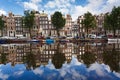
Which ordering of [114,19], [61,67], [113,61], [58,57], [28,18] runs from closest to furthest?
[61,67] < [113,61] < [58,57] < [114,19] < [28,18]

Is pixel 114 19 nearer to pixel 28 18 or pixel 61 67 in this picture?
pixel 28 18

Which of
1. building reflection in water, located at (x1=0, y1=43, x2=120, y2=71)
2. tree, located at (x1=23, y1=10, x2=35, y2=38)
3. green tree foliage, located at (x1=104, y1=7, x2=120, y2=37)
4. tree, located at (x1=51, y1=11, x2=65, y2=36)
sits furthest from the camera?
tree, located at (x1=51, y1=11, x2=65, y2=36)

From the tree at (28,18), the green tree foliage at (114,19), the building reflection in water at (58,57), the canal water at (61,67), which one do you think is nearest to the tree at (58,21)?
the tree at (28,18)

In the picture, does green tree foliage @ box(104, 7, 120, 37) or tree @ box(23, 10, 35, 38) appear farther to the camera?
tree @ box(23, 10, 35, 38)

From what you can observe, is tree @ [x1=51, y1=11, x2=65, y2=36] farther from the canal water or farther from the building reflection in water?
the canal water

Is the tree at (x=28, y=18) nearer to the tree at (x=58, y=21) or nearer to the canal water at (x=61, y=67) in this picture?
the tree at (x=58, y=21)

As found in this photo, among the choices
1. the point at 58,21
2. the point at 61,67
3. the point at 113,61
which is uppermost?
the point at 58,21

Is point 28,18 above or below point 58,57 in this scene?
above

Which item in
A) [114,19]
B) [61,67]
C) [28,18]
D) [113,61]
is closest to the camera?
[61,67]

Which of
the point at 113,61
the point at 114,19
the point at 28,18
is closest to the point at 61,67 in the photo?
the point at 113,61

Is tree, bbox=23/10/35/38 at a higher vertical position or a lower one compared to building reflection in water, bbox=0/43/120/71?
higher

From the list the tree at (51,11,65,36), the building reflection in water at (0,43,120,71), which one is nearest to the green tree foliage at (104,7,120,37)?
the tree at (51,11,65,36)

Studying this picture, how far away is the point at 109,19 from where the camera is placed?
291ft

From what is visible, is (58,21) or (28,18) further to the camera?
(58,21)
